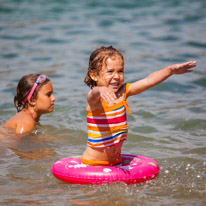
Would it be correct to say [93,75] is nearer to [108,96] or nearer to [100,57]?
[100,57]

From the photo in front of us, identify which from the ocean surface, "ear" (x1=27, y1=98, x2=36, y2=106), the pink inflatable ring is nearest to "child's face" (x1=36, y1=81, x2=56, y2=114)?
"ear" (x1=27, y1=98, x2=36, y2=106)

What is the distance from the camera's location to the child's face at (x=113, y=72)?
467 cm

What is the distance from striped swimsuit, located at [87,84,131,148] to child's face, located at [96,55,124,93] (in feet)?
0.53

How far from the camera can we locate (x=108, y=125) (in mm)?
4707

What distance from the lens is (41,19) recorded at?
18.5 m

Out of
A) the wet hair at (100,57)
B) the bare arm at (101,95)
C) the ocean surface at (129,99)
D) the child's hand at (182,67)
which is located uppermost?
the wet hair at (100,57)

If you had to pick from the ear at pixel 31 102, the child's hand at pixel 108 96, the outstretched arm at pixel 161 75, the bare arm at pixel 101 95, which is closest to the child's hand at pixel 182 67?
the outstretched arm at pixel 161 75

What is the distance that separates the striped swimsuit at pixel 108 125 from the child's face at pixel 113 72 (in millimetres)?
162

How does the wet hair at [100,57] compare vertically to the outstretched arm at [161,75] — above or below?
above

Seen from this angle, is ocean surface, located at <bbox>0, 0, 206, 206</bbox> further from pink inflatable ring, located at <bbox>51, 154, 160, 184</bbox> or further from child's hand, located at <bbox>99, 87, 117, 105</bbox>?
child's hand, located at <bbox>99, 87, 117, 105</bbox>

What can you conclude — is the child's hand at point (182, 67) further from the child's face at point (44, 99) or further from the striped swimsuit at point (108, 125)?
the child's face at point (44, 99)

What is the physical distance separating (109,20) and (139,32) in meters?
2.68

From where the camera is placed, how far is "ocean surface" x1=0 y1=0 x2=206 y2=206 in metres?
4.64

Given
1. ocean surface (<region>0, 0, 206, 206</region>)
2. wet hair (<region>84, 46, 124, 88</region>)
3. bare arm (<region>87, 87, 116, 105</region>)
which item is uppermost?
wet hair (<region>84, 46, 124, 88</region>)
